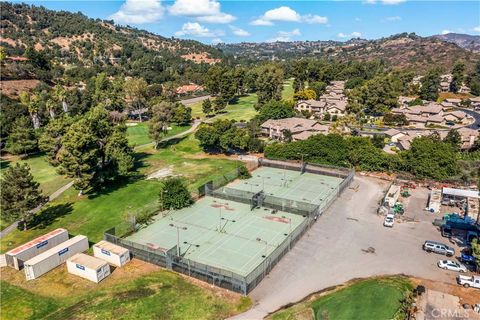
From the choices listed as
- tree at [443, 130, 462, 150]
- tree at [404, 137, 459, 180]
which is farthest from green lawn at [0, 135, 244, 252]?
tree at [443, 130, 462, 150]

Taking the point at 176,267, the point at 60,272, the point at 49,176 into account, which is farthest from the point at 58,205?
the point at 176,267

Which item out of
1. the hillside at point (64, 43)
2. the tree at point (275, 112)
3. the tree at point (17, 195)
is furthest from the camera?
the hillside at point (64, 43)

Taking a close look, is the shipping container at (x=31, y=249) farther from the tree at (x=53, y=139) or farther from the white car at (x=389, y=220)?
the white car at (x=389, y=220)

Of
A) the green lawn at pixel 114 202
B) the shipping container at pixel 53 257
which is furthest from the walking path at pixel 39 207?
the shipping container at pixel 53 257

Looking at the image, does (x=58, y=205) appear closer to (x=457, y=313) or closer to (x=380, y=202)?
(x=380, y=202)

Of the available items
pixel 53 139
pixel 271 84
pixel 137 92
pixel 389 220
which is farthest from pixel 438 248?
pixel 137 92

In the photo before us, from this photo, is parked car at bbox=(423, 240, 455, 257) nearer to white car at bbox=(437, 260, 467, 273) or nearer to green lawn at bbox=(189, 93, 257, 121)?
white car at bbox=(437, 260, 467, 273)
